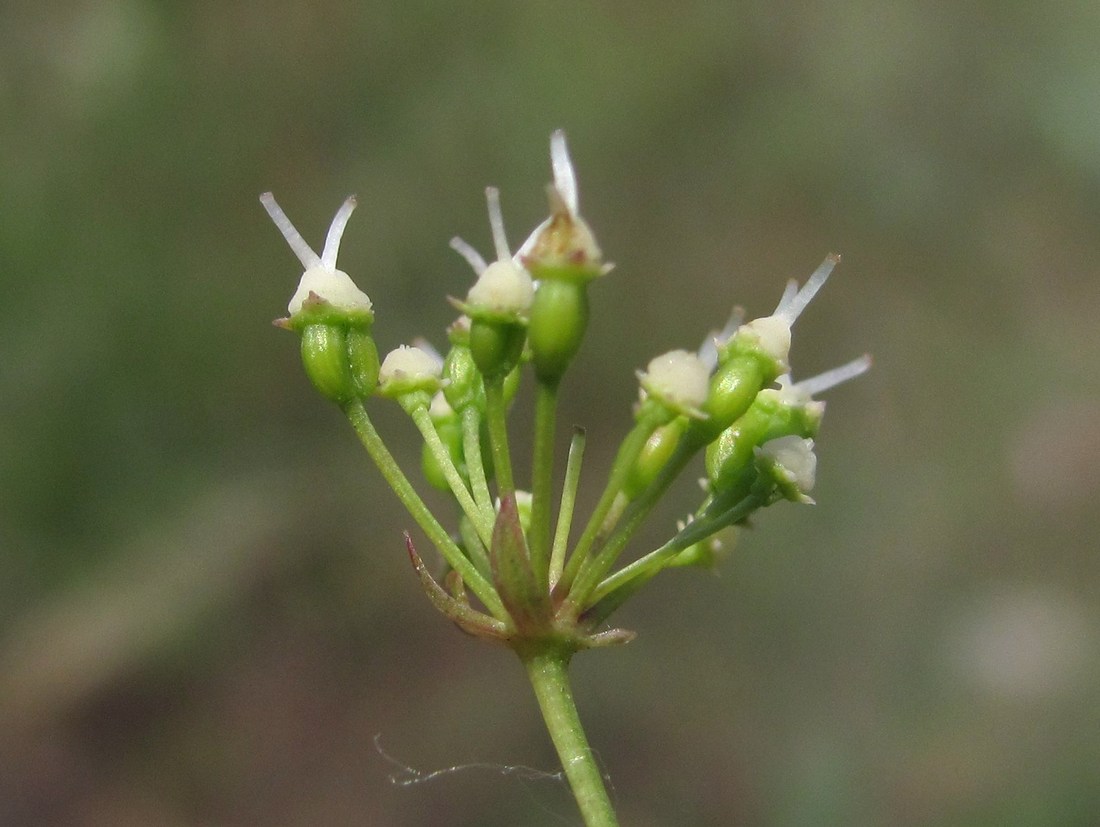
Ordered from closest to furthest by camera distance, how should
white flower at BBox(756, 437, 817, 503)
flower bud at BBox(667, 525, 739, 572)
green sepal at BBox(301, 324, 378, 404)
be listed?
white flower at BBox(756, 437, 817, 503) → green sepal at BBox(301, 324, 378, 404) → flower bud at BBox(667, 525, 739, 572)

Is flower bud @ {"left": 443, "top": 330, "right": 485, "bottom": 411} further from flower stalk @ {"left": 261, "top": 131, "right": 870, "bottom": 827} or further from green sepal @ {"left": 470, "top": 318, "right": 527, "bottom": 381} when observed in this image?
green sepal @ {"left": 470, "top": 318, "right": 527, "bottom": 381}

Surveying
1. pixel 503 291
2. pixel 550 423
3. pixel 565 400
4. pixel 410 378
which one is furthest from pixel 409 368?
pixel 565 400

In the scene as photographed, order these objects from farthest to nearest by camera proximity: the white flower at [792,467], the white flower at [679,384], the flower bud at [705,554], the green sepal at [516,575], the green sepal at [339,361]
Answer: the flower bud at [705,554], the green sepal at [339,361], the white flower at [792,467], the white flower at [679,384], the green sepal at [516,575]

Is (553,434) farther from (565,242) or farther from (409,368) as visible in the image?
(409,368)

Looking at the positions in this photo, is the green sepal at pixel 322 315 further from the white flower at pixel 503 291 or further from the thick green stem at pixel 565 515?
the thick green stem at pixel 565 515

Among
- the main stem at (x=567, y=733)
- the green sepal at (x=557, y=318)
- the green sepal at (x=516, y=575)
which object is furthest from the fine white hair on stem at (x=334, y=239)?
the main stem at (x=567, y=733)

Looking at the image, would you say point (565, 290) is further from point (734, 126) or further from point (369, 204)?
point (734, 126)

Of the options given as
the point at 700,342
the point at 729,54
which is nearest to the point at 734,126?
the point at 729,54

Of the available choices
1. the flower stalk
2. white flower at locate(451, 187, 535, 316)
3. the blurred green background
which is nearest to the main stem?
the flower stalk
